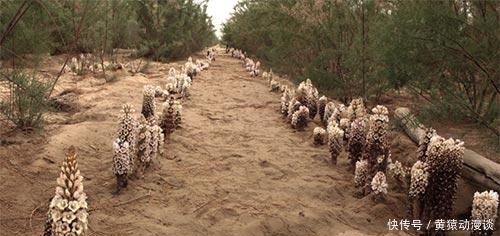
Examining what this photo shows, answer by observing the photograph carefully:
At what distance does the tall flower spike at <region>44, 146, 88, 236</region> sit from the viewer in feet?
9.04

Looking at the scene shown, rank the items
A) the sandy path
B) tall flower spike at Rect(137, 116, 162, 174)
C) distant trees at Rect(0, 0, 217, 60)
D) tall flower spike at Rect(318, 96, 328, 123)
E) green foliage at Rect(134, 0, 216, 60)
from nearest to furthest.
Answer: the sandy path → tall flower spike at Rect(137, 116, 162, 174) → tall flower spike at Rect(318, 96, 328, 123) → distant trees at Rect(0, 0, 217, 60) → green foliage at Rect(134, 0, 216, 60)

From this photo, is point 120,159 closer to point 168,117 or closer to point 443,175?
point 168,117

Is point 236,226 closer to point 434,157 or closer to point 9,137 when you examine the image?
point 434,157

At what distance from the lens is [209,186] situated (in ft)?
16.3

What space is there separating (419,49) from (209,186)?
287 cm

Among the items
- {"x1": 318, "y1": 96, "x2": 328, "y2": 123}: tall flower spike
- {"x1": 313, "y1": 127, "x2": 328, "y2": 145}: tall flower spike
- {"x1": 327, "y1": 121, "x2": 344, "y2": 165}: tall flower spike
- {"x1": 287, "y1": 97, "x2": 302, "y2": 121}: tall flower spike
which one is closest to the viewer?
{"x1": 327, "y1": 121, "x2": 344, "y2": 165}: tall flower spike

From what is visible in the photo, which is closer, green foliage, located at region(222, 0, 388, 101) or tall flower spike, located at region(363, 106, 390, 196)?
tall flower spike, located at region(363, 106, 390, 196)

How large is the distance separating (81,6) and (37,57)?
225 centimetres

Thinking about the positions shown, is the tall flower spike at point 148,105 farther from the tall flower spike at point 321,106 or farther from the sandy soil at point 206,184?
the tall flower spike at point 321,106

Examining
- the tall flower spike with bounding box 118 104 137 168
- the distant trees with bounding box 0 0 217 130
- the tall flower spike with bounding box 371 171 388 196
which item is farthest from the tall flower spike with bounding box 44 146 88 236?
the distant trees with bounding box 0 0 217 130

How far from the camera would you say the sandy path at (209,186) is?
4141 millimetres

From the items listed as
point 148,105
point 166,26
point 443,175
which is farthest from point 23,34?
point 166,26

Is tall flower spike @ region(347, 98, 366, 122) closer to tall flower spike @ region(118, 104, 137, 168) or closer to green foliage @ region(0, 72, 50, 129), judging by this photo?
tall flower spike @ region(118, 104, 137, 168)

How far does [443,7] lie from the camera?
5.75 metres
